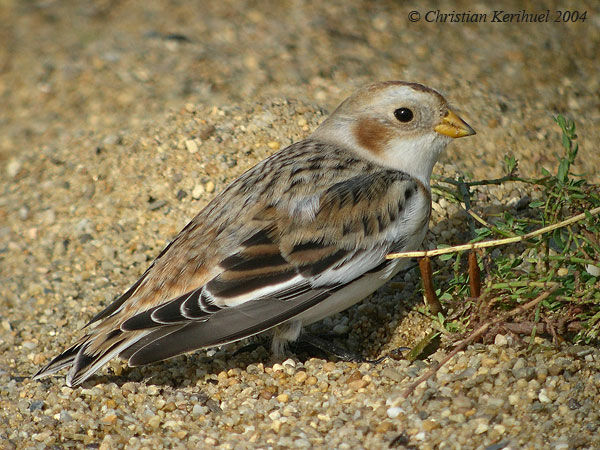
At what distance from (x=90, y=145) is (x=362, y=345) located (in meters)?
2.28

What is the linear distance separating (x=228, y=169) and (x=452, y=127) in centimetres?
128

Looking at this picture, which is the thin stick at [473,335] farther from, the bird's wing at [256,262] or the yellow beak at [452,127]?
the yellow beak at [452,127]

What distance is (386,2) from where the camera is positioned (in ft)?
20.0

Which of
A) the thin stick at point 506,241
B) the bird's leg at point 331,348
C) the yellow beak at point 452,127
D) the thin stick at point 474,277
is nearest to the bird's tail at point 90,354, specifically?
the bird's leg at point 331,348

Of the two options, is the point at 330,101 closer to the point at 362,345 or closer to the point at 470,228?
the point at 470,228

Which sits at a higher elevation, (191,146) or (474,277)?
(191,146)

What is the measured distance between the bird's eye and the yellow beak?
4.7 inches

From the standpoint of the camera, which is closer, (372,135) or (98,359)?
(98,359)

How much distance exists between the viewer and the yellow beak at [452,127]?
3.50 metres

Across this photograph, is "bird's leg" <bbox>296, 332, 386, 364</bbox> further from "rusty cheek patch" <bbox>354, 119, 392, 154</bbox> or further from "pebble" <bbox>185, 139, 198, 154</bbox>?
"pebble" <bbox>185, 139, 198, 154</bbox>

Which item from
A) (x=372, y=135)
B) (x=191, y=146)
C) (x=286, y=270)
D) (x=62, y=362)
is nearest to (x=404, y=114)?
(x=372, y=135)

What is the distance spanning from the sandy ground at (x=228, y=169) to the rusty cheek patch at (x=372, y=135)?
59 cm

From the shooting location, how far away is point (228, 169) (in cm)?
429

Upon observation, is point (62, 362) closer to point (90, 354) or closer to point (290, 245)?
point (90, 354)
